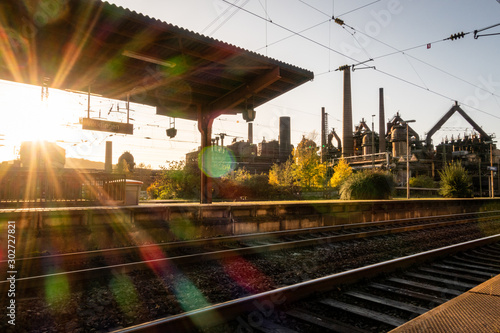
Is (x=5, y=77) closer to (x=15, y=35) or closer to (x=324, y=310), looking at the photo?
(x=15, y=35)

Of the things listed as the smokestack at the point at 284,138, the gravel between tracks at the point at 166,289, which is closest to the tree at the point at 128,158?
the smokestack at the point at 284,138

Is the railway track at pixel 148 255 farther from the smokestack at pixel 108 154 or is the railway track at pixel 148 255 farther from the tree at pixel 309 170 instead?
the smokestack at pixel 108 154

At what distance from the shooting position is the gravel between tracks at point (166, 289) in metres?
3.91

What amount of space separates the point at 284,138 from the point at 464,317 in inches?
2944

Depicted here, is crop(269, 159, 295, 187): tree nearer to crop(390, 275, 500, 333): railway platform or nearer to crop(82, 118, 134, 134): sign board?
crop(82, 118, 134, 134): sign board

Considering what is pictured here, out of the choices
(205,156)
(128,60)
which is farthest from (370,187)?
(128,60)

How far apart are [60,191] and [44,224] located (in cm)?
370

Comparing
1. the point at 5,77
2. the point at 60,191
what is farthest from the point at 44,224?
the point at 5,77

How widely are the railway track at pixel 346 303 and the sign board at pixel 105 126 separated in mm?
10894

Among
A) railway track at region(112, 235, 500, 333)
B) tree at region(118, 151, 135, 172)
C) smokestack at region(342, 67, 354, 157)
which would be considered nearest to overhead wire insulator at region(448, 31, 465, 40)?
railway track at region(112, 235, 500, 333)

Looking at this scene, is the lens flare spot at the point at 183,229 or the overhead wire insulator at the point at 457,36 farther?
the overhead wire insulator at the point at 457,36

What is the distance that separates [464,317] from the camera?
3.33 metres

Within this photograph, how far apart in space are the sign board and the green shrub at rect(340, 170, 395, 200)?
16821mm

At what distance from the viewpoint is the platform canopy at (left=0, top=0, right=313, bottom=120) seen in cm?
817
